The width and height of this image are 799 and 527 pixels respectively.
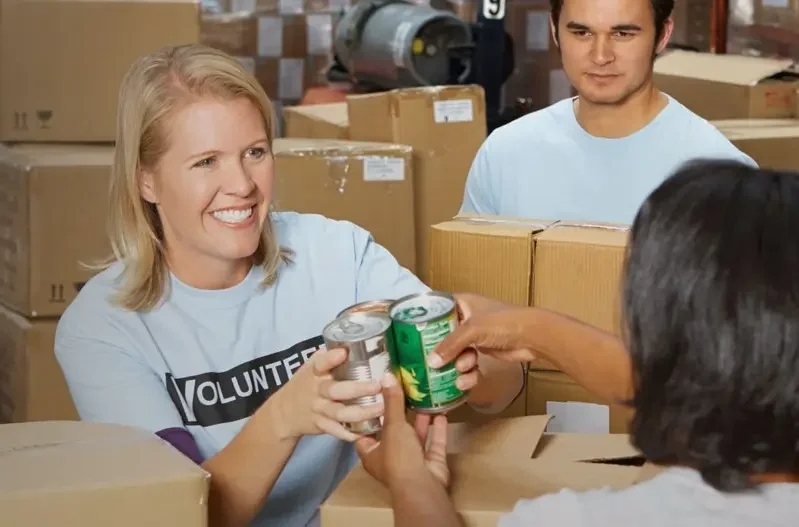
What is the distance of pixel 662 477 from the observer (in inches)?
41.6

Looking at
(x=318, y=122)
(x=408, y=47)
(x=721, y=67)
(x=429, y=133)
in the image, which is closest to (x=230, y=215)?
(x=429, y=133)

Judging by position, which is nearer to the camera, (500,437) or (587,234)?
(500,437)

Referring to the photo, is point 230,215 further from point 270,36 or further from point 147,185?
point 270,36

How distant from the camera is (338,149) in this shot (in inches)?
113

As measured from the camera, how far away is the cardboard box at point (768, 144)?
2.85 metres

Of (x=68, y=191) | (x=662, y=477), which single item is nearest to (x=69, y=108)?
(x=68, y=191)

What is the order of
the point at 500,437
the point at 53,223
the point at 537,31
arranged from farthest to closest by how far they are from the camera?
the point at 537,31 → the point at 53,223 → the point at 500,437

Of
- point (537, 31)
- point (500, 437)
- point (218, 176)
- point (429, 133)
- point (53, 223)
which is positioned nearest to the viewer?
point (500, 437)

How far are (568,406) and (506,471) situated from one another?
0.45 meters

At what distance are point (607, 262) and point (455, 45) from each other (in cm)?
274

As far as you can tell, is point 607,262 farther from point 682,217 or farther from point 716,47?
point 716,47

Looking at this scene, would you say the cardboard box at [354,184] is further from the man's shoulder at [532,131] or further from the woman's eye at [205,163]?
the woman's eye at [205,163]

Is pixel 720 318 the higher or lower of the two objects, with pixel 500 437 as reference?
higher

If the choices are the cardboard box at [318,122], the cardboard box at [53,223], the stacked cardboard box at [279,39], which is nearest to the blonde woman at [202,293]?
the cardboard box at [53,223]
